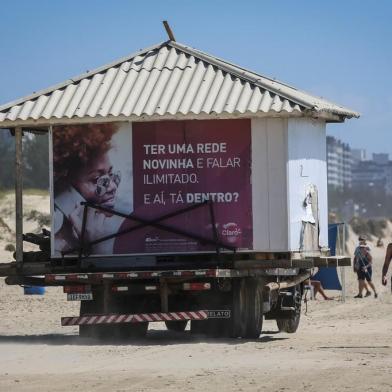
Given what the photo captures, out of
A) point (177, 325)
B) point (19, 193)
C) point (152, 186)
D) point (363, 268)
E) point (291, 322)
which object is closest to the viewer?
point (152, 186)

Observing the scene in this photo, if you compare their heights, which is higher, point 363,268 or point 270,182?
point 270,182

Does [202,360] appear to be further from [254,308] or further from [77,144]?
[77,144]

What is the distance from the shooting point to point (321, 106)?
1967cm

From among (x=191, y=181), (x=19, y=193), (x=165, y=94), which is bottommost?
(x=19, y=193)

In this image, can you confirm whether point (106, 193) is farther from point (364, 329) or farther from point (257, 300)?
point (364, 329)

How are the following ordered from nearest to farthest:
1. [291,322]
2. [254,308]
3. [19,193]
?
1. [254,308]
2. [19,193]
3. [291,322]

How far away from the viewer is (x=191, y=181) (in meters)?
19.4

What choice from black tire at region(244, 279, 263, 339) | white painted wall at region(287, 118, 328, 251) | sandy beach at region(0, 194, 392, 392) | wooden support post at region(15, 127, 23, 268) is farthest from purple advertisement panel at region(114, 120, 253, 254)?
wooden support post at region(15, 127, 23, 268)

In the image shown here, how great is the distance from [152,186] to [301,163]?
222cm

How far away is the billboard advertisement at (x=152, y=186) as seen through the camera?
19359mm

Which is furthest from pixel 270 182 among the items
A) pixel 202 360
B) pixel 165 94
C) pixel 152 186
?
pixel 202 360

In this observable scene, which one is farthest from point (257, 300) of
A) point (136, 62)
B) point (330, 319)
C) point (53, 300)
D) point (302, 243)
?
point (53, 300)

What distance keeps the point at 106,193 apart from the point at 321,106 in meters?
3.36

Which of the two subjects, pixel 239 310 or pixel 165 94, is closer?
pixel 239 310
